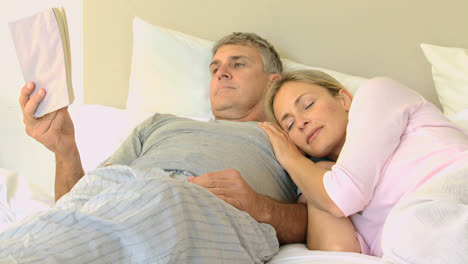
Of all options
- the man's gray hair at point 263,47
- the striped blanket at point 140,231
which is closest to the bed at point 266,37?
the man's gray hair at point 263,47

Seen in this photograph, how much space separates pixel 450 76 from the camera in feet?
5.60

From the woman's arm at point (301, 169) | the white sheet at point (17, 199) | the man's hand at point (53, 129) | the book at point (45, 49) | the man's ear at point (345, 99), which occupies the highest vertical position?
the book at point (45, 49)

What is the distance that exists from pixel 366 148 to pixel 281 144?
13.3 inches

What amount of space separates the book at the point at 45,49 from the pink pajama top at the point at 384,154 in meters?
0.70

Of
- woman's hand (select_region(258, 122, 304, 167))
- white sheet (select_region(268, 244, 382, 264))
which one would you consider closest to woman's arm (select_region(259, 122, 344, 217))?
woman's hand (select_region(258, 122, 304, 167))

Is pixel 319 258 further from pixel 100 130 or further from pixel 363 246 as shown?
pixel 100 130

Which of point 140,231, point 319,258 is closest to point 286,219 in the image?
point 319,258

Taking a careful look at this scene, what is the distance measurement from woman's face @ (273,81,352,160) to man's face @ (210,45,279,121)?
1.08ft

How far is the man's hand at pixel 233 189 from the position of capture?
1.19m

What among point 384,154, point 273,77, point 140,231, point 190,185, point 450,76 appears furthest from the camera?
point 273,77

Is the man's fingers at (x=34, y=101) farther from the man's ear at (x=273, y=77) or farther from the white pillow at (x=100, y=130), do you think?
the man's ear at (x=273, y=77)

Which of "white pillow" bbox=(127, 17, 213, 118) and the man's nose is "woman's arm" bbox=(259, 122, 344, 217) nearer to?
the man's nose

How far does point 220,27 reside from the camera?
2.21 metres

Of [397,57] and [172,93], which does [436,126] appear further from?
[172,93]
